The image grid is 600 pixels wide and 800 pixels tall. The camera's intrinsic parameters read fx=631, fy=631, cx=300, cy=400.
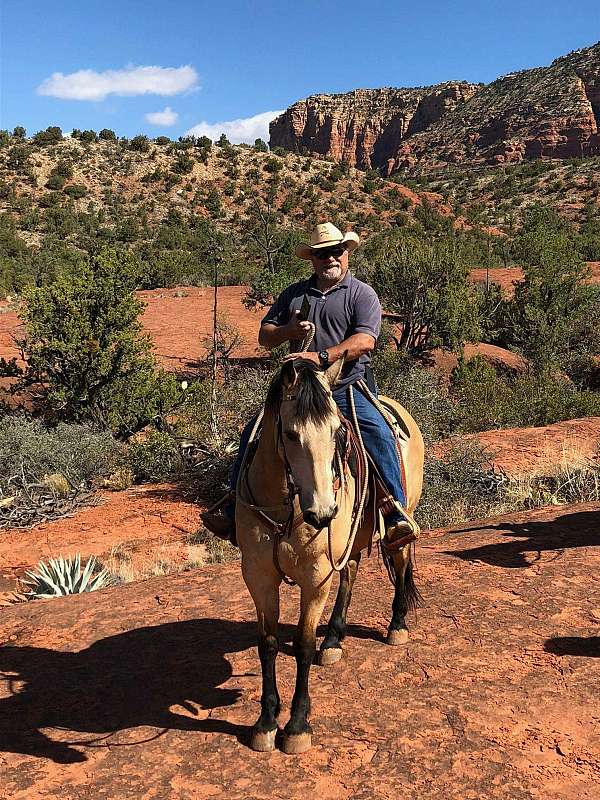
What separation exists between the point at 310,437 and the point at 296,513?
25.8 inches

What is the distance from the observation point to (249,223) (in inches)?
1762

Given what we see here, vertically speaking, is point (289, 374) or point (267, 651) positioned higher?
point (289, 374)

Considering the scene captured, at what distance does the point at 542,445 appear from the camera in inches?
469

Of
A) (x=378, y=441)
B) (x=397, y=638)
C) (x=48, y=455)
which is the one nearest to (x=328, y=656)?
(x=397, y=638)

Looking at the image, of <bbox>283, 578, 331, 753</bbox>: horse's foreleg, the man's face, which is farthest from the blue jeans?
<bbox>283, 578, 331, 753</bbox>: horse's foreleg

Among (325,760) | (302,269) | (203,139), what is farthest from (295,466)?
(203,139)

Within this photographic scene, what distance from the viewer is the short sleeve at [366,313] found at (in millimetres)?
4055

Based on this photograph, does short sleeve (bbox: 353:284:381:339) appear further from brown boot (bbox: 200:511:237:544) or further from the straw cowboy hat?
brown boot (bbox: 200:511:237:544)

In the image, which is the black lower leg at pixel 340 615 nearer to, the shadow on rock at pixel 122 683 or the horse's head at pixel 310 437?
the shadow on rock at pixel 122 683

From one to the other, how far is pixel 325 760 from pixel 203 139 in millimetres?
58006

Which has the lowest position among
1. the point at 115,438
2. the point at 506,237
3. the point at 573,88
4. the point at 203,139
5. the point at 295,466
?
the point at 115,438

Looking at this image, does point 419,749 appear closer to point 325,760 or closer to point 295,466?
point 325,760

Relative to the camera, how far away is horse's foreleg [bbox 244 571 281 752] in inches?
145

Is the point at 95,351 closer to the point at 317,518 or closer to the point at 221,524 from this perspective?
the point at 221,524
